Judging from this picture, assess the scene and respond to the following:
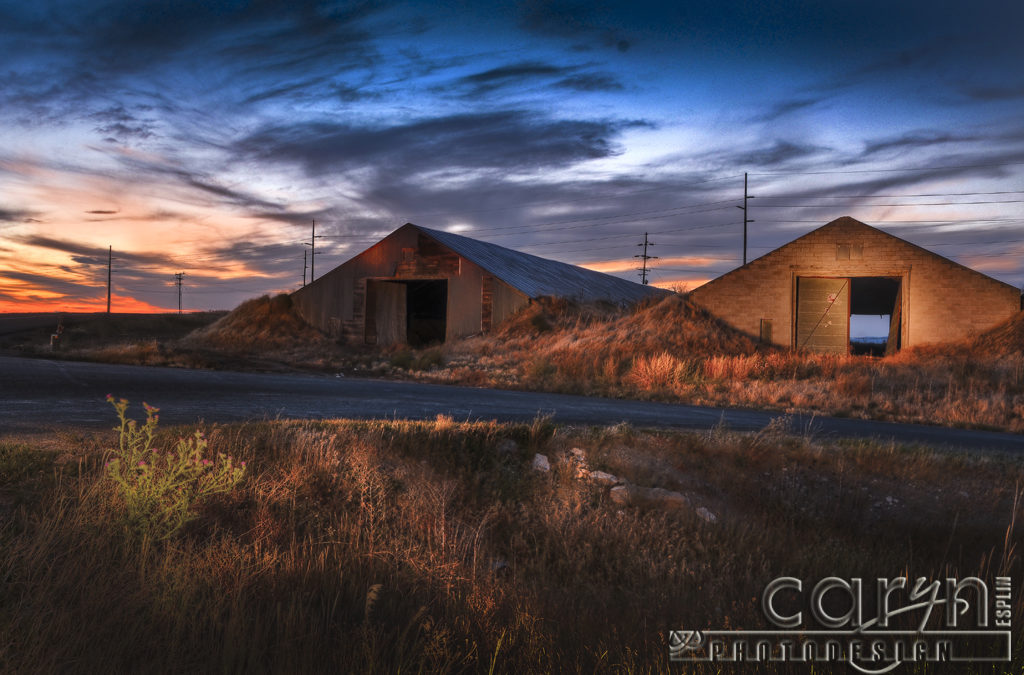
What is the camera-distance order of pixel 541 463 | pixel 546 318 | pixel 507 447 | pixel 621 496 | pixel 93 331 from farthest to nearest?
1. pixel 93 331
2. pixel 546 318
3. pixel 507 447
4. pixel 541 463
5. pixel 621 496

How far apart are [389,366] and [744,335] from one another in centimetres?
1308

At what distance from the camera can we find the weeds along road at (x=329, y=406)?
971cm

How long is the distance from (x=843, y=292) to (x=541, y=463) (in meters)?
20.4

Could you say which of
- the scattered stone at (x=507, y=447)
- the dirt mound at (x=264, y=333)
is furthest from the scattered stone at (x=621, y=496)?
the dirt mound at (x=264, y=333)

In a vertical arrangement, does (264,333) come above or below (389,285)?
below

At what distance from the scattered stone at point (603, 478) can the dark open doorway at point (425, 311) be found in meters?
25.6

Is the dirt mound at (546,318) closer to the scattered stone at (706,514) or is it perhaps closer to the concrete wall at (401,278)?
the concrete wall at (401,278)

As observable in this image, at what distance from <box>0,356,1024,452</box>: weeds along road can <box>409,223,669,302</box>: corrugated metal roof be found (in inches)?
605

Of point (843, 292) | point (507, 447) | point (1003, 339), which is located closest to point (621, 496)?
point (507, 447)

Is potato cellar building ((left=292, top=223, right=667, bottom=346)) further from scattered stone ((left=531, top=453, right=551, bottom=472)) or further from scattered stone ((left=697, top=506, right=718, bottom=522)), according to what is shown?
scattered stone ((left=697, top=506, right=718, bottom=522))

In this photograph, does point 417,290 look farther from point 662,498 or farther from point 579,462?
point 662,498

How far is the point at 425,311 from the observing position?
3712 cm

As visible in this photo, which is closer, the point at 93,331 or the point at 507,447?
the point at 507,447

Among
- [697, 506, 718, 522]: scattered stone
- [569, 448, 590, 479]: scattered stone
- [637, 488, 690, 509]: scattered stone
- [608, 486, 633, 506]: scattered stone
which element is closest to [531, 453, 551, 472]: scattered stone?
[569, 448, 590, 479]: scattered stone
